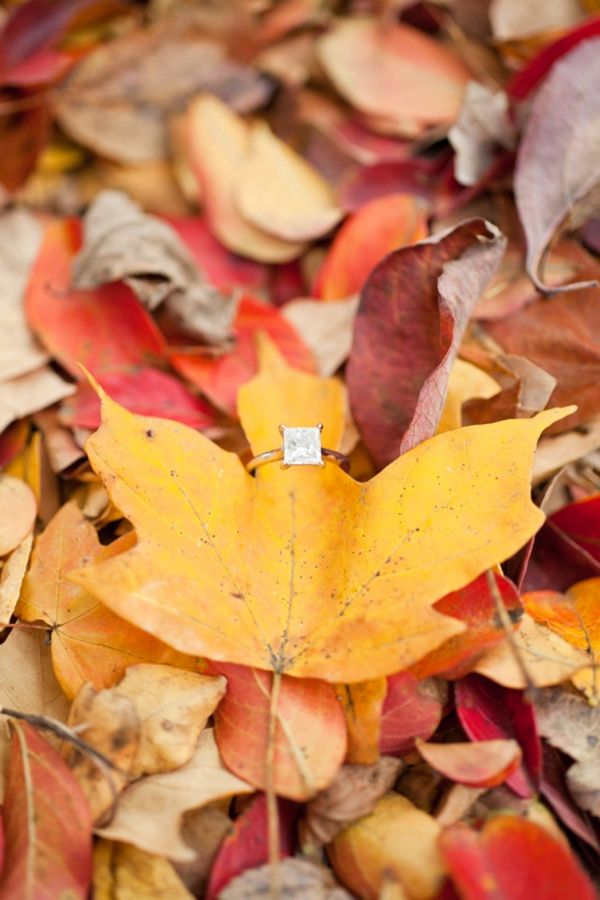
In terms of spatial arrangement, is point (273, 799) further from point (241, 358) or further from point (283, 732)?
point (241, 358)

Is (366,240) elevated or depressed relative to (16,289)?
depressed

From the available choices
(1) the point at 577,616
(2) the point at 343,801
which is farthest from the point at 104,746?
(1) the point at 577,616

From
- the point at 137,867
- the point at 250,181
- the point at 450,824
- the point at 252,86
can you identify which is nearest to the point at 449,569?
the point at 450,824

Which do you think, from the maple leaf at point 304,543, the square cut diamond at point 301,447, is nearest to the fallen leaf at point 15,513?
the maple leaf at point 304,543

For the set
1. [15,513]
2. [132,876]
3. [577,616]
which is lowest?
[577,616]

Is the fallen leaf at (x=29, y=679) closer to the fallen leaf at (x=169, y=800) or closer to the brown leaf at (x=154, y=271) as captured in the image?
the fallen leaf at (x=169, y=800)

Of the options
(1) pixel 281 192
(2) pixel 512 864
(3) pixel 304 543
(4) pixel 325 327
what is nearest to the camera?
(2) pixel 512 864

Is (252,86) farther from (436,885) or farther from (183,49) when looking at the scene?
(436,885)
